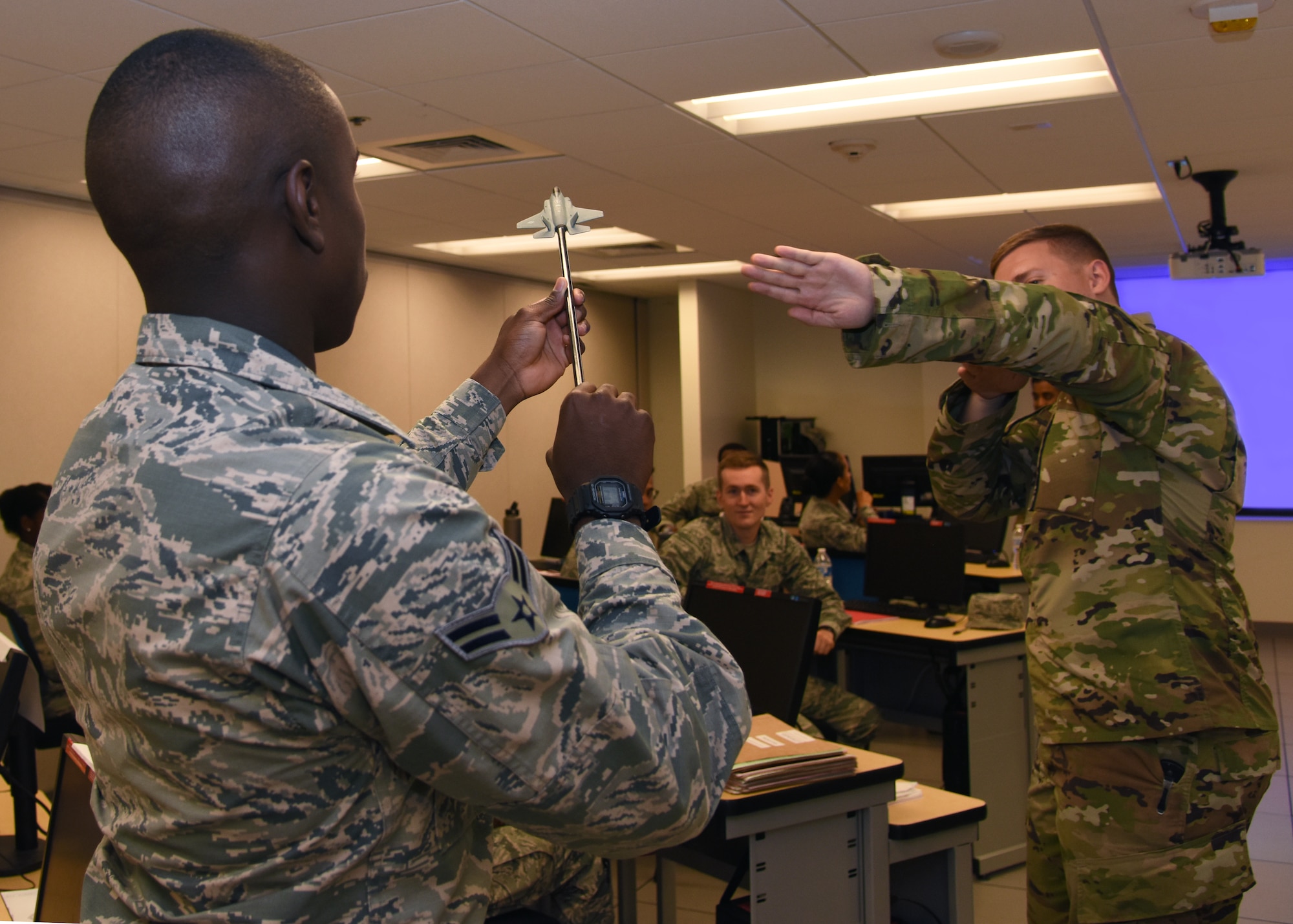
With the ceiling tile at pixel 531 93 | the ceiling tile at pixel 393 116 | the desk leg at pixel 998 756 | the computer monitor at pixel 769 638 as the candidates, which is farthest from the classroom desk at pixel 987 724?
the ceiling tile at pixel 393 116

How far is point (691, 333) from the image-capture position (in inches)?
392

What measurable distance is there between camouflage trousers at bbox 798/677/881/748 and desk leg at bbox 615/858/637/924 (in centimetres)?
150

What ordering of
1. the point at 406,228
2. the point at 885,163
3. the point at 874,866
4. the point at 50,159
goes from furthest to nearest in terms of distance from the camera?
the point at 406,228 < the point at 885,163 < the point at 50,159 < the point at 874,866

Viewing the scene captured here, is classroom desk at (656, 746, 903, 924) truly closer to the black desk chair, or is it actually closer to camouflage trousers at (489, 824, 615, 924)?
camouflage trousers at (489, 824, 615, 924)

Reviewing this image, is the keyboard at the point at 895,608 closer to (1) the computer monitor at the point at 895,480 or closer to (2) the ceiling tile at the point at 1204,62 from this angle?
(2) the ceiling tile at the point at 1204,62

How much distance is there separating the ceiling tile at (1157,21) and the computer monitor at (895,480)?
16.2 feet

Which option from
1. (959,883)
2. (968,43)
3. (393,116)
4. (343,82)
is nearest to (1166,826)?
(959,883)

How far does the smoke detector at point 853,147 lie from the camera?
4.93 meters

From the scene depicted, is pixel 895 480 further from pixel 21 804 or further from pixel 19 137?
pixel 21 804

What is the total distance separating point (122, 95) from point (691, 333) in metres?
9.26

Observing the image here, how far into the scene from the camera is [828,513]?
6070 millimetres

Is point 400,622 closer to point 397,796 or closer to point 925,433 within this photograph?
point 397,796

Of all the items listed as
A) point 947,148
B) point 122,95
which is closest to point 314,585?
point 122,95

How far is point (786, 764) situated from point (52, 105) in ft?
12.7
